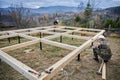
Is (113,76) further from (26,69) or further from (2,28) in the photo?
(2,28)

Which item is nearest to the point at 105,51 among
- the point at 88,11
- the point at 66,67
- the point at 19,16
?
the point at 66,67

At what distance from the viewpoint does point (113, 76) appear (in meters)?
3.52

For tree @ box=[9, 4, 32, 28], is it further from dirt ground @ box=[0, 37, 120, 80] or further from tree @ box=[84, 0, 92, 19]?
tree @ box=[84, 0, 92, 19]

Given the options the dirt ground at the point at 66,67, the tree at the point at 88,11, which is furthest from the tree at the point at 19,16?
the tree at the point at 88,11

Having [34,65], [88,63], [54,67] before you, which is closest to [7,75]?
[34,65]

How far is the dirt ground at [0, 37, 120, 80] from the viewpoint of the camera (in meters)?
3.41

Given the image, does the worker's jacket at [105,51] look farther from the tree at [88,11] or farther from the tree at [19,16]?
the tree at [88,11]

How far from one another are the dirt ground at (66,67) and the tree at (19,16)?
660cm

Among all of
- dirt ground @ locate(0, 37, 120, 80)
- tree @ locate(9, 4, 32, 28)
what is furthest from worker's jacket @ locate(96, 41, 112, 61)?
tree @ locate(9, 4, 32, 28)

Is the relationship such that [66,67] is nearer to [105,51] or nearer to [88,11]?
[105,51]

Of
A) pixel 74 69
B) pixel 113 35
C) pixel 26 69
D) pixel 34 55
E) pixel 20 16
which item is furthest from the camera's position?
pixel 20 16

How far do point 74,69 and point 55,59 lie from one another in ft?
2.92

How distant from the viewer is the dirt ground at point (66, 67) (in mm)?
3411

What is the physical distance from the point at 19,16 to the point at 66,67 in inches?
347
